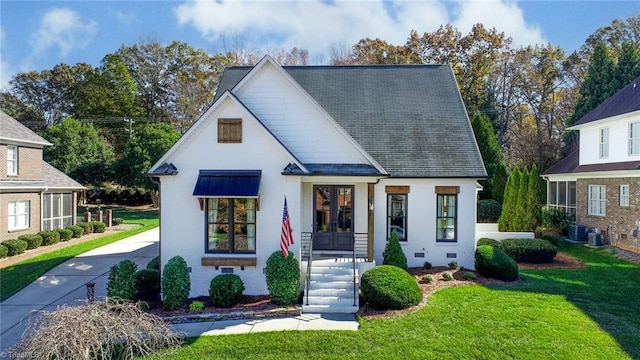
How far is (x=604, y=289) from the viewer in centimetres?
1269

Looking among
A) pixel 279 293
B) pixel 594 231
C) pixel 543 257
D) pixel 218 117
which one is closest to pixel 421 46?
pixel 594 231

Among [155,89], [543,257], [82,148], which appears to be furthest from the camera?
[155,89]

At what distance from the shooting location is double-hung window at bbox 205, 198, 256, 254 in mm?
13000

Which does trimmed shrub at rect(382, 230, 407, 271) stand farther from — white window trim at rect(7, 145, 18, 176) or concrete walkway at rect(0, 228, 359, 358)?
white window trim at rect(7, 145, 18, 176)

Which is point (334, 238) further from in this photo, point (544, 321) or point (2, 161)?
point (2, 161)

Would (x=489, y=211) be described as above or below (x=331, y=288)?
above

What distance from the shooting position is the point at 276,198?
12.8 metres

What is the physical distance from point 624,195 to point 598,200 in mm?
2168

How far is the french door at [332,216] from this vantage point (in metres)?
14.6

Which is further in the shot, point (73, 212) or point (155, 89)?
point (155, 89)

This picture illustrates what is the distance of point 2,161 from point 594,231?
3162 centimetres

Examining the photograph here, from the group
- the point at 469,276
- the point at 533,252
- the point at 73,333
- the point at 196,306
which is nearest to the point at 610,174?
the point at 533,252

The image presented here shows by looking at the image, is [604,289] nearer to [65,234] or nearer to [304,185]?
[304,185]

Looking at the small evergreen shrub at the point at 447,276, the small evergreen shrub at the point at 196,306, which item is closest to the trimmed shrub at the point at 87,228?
the small evergreen shrub at the point at 196,306
